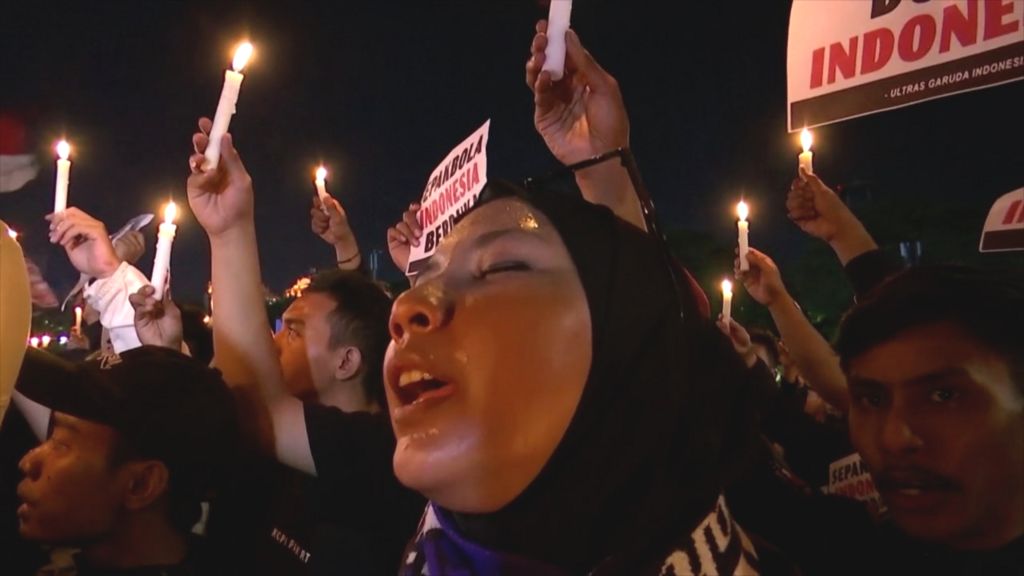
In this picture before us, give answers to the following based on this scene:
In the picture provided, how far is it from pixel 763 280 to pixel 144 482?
2.68 m

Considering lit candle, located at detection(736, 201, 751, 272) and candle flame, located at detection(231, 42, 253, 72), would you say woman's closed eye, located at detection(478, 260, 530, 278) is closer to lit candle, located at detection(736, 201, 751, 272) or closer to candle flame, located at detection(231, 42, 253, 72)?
candle flame, located at detection(231, 42, 253, 72)

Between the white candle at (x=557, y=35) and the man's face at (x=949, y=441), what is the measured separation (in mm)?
980

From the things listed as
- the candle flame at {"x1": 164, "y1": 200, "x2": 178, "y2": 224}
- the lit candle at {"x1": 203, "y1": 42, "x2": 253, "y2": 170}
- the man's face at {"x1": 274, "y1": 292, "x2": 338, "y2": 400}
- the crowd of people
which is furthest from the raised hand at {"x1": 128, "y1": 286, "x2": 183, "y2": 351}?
the lit candle at {"x1": 203, "y1": 42, "x2": 253, "y2": 170}

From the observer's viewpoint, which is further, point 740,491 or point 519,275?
point 740,491

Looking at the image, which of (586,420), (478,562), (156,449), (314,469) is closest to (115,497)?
(156,449)

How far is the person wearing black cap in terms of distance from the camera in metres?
2.21

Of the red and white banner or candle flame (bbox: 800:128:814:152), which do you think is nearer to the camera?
the red and white banner

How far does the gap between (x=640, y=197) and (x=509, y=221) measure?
1.15ft

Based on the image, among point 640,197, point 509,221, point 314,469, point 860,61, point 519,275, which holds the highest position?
point 860,61

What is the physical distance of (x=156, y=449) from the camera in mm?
2297

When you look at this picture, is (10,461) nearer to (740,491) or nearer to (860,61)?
(740,491)

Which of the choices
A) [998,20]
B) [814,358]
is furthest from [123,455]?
[998,20]

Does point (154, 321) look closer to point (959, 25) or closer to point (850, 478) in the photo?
point (850, 478)

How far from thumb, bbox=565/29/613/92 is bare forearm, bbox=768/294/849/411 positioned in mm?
1517
